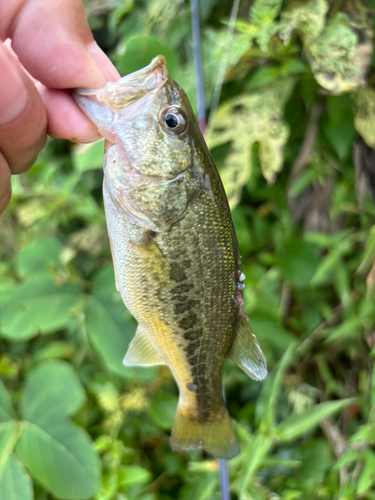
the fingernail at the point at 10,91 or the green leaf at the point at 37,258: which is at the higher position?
the fingernail at the point at 10,91

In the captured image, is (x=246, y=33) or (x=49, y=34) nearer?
(x=49, y=34)

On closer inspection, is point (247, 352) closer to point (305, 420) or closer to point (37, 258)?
point (305, 420)

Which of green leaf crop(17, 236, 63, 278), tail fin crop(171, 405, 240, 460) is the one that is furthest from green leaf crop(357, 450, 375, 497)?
green leaf crop(17, 236, 63, 278)

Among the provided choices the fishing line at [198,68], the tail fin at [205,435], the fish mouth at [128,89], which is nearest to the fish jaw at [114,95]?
the fish mouth at [128,89]

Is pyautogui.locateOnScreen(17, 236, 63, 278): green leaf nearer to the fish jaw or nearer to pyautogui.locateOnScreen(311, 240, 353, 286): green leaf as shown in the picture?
the fish jaw

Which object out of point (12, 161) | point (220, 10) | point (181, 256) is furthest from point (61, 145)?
point (181, 256)

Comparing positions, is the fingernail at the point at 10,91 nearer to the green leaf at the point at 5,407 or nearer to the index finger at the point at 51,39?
the index finger at the point at 51,39

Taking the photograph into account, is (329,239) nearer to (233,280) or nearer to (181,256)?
(233,280)
